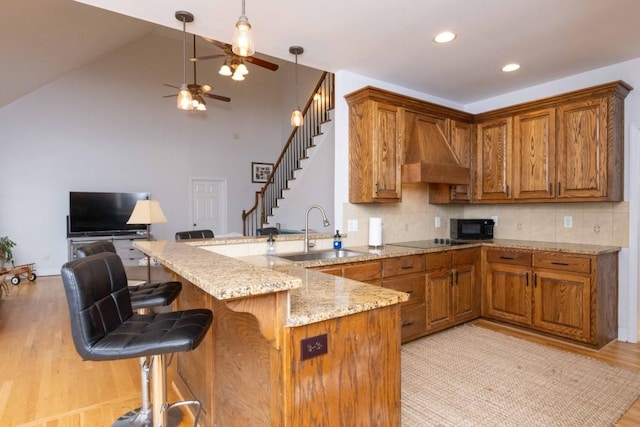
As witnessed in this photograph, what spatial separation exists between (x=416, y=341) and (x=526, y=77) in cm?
303

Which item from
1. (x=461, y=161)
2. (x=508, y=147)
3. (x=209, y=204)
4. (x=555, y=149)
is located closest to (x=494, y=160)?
(x=508, y=147)

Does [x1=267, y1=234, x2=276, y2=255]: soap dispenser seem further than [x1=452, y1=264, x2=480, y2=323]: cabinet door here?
No

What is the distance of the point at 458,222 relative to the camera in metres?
4.13

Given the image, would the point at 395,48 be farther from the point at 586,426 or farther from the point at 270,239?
the point at 586,426

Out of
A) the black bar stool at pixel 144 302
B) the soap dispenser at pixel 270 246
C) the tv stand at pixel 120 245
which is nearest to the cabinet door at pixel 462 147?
the soap dispenser at pixel 270 246

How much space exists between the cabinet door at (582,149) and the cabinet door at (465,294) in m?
1.20

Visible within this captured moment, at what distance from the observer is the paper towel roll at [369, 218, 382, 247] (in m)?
3.42

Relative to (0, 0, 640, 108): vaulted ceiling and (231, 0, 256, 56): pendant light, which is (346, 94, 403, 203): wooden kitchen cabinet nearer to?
(0, 0, 640, 108): vaulted ceiling

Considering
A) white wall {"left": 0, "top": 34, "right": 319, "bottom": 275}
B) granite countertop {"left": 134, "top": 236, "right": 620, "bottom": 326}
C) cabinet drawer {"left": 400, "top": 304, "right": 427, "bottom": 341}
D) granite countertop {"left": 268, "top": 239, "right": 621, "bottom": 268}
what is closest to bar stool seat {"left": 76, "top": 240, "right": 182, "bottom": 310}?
granite countertop {"left": 134, "top": 236, "right": 620, "bottom": 326}

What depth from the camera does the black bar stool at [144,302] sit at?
69.6 inches

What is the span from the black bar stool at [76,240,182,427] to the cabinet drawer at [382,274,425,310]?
1785mm

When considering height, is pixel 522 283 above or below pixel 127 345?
below

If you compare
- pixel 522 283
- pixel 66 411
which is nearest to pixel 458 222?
pixel 522 283

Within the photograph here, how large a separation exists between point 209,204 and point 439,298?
6205 millimetres
